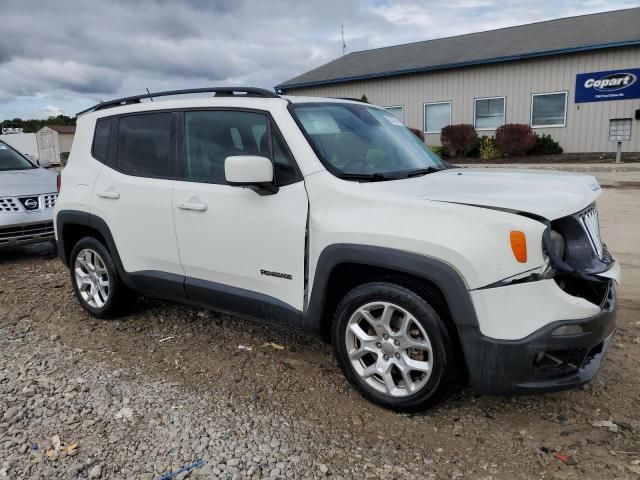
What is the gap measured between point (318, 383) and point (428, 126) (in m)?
21.7

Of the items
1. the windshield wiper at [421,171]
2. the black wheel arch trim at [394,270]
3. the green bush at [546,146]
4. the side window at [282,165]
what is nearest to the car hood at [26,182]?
the side window at [282,165]

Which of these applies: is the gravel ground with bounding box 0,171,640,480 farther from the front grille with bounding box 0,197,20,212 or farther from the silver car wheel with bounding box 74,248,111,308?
the front grille with bounding box 0,197,20,212

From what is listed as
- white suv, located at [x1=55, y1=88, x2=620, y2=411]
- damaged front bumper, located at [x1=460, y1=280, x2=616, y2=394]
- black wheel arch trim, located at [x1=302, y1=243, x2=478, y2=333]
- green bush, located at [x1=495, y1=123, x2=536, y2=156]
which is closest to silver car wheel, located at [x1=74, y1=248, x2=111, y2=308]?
white suv, located at [x1=55, y1=88, x2=620, y2=411]

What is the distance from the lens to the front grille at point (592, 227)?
3.01 m

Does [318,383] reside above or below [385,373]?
below

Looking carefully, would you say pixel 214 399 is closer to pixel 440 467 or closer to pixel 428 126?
pixel 440 467

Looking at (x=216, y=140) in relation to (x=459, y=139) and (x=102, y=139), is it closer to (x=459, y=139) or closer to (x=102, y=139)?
(x=102, y=139)

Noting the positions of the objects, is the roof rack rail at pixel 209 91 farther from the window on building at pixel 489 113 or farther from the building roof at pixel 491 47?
the window on building at pixel 489 113

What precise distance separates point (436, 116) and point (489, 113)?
233cm

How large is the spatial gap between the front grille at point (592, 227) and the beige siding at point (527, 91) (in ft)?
62.4

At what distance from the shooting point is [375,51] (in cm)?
2939

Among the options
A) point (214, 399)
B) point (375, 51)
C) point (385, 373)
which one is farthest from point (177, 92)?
point (375, 51)

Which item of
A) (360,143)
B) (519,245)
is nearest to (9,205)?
(360,143)

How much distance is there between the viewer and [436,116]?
933 inches
